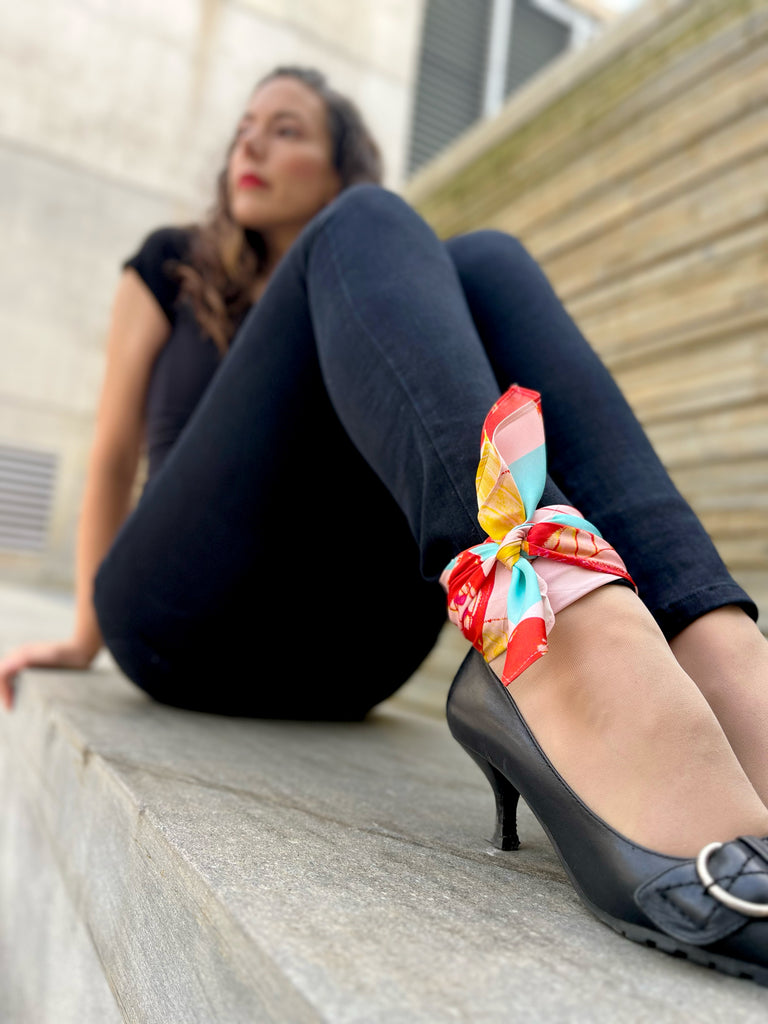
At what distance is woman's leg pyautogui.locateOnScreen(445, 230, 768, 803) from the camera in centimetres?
47

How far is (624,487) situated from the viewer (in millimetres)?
563

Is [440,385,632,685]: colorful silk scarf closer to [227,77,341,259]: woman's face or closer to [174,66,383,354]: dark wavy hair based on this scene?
[174,66,383,354]: dark wavy hair

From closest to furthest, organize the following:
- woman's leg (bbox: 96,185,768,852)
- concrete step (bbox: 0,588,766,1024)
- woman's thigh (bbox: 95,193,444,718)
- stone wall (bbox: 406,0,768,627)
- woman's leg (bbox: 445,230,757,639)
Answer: concrete step (bbox: 0,588,766,1024) < woman's leg (bbox: 96,185,768,852) < woman's leg (bbox: 445,230,757,639) < woman's thigh (bbox: 95,193,444,718) < stone wall (bbox: 406,0,768,627)

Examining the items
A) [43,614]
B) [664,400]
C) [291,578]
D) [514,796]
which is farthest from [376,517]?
[43,614]

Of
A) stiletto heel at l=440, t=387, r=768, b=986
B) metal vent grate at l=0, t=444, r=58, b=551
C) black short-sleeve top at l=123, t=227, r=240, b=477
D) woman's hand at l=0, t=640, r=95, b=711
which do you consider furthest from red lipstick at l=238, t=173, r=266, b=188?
metal vent grate at l=0, t=444, r=58, b=551

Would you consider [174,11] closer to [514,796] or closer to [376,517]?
[376,517]

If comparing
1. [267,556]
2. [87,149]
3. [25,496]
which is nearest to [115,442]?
[267,556]

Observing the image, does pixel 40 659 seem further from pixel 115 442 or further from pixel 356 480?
pixel 356 480

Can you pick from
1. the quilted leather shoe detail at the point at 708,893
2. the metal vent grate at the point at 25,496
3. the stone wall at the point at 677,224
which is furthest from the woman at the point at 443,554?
the metal vent grate at the point at 25,496

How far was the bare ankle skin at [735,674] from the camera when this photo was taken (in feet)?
1.46

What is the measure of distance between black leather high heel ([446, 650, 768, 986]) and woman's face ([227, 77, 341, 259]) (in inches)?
34.5

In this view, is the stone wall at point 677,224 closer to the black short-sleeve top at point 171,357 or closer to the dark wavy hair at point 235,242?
the dark wavy hair at point 235,242

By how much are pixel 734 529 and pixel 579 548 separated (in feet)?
3.25

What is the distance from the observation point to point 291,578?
83cm
